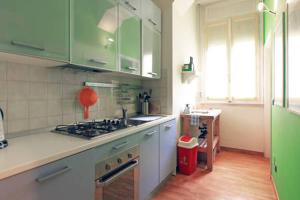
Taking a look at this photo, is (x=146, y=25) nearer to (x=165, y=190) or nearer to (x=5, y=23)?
(x=5, y=23)

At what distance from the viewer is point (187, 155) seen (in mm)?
2490

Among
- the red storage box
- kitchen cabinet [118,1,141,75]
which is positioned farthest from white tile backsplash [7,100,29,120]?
the red storage box

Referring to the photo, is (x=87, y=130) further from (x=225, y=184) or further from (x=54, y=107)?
(x=225, y=184)

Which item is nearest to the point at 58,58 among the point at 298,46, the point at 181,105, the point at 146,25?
the point at 146,25

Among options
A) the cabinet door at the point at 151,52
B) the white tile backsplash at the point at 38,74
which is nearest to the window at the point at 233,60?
the cabinet door at the point at 151,52

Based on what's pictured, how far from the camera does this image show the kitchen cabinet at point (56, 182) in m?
0.76

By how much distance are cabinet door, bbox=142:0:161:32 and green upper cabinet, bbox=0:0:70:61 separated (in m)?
1.07

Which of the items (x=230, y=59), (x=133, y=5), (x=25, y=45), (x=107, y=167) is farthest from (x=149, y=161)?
(x=230, y=59)

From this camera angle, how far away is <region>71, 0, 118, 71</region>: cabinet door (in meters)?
1.28

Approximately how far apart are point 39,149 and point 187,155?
6.40 ft

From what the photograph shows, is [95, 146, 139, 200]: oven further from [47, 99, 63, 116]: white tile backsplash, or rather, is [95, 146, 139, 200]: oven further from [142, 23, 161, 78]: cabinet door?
[142, 23, 161, 78]: cabinet door

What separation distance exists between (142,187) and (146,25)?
69.1 inches

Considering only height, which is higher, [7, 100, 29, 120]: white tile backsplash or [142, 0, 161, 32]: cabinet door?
[142, 0, 161, 32]: cabinet door

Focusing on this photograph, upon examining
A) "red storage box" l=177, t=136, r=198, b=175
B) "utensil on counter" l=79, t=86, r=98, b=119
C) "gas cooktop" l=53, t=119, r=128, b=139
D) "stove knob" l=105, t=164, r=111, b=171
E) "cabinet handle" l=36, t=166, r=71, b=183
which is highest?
"utensil on counter" l=79, t=86, r=98, b=119
